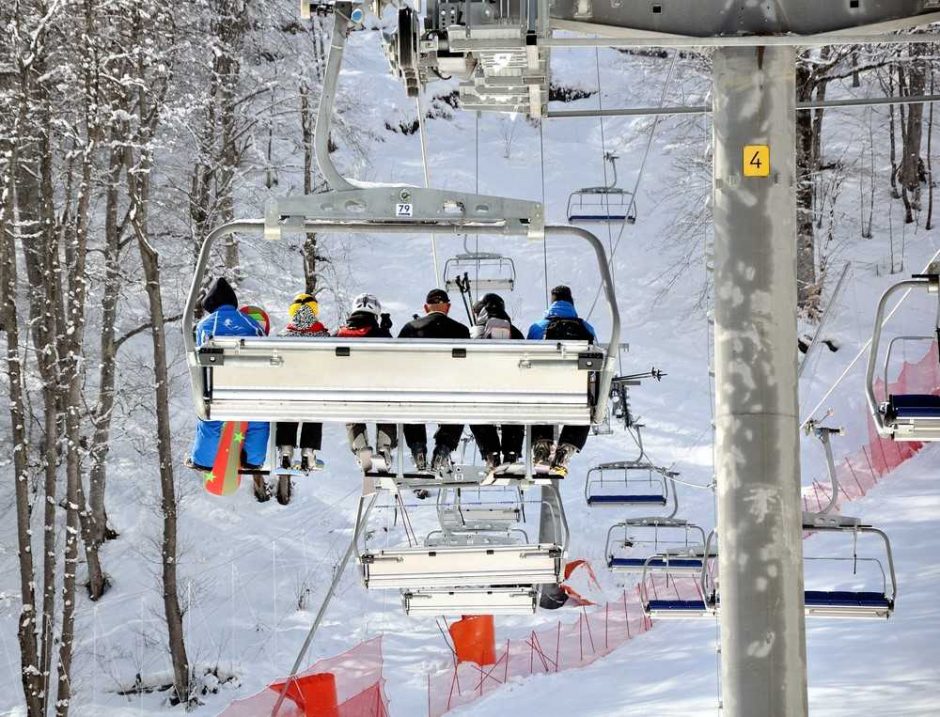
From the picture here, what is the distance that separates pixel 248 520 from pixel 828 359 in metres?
10.1

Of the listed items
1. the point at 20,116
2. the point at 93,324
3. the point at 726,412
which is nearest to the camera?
the point at 726,412

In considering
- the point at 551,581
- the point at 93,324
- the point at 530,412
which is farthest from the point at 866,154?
the point at 530,412

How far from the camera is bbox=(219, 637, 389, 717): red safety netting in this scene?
621 inches

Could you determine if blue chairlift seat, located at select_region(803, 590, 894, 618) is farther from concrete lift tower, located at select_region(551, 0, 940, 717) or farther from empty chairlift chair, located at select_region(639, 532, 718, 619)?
concrete lift tower, located at select_region(551, 0, 940, 717)

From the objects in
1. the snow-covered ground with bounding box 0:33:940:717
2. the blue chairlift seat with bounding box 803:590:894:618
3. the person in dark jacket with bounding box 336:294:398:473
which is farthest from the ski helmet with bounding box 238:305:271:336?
the blue chairlift seat with bounding box 803:590:894:618

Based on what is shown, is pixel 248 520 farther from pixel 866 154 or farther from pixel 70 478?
pixel 866 154

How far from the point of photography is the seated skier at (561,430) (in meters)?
9.37

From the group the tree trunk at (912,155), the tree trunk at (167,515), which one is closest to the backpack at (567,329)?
the tree trunk at (167,515)

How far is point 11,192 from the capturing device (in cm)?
1705

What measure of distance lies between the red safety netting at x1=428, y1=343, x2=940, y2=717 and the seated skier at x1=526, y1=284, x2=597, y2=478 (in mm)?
7137

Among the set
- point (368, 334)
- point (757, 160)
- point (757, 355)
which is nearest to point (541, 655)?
point (368, 334)

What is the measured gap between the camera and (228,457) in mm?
9930

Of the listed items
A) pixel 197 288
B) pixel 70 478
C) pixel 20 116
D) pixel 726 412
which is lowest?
pixel 70 478

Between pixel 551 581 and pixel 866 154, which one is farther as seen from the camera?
pixel 866 154
